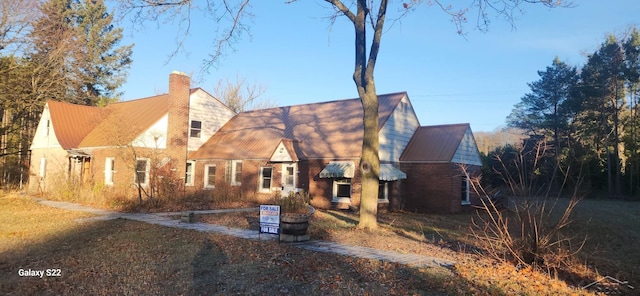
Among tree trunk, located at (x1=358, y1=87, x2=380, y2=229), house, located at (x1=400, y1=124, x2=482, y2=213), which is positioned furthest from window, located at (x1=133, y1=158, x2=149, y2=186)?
tree trunk, located at (x1=358, y1=87, x2=380, y2=229)

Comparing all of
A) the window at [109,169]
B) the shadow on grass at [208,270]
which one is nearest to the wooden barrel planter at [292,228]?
the shadow on grass at [208,270]

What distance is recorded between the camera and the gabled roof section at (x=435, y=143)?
21922mm

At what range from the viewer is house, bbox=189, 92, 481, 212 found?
21641mm

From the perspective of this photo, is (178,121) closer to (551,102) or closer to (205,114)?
(205,114)

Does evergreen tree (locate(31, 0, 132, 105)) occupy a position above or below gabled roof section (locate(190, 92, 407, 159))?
above

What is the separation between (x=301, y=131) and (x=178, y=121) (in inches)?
293

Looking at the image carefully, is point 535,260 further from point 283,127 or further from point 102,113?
point 102,113

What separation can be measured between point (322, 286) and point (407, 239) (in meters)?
5.66

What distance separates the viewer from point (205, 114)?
2830 cm

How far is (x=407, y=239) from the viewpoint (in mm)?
11695

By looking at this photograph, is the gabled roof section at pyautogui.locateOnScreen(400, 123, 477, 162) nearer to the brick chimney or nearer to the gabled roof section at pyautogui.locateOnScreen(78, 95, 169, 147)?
the brick chimney

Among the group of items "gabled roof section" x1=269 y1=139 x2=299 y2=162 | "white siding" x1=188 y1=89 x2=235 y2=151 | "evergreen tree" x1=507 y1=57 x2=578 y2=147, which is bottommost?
"gabled roof section" x1=269 y1=139 x2=299 y2=162

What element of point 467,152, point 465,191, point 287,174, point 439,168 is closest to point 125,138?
point 287,174

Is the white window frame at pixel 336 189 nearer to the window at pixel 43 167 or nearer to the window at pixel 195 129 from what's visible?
the window at pixel 195 129
